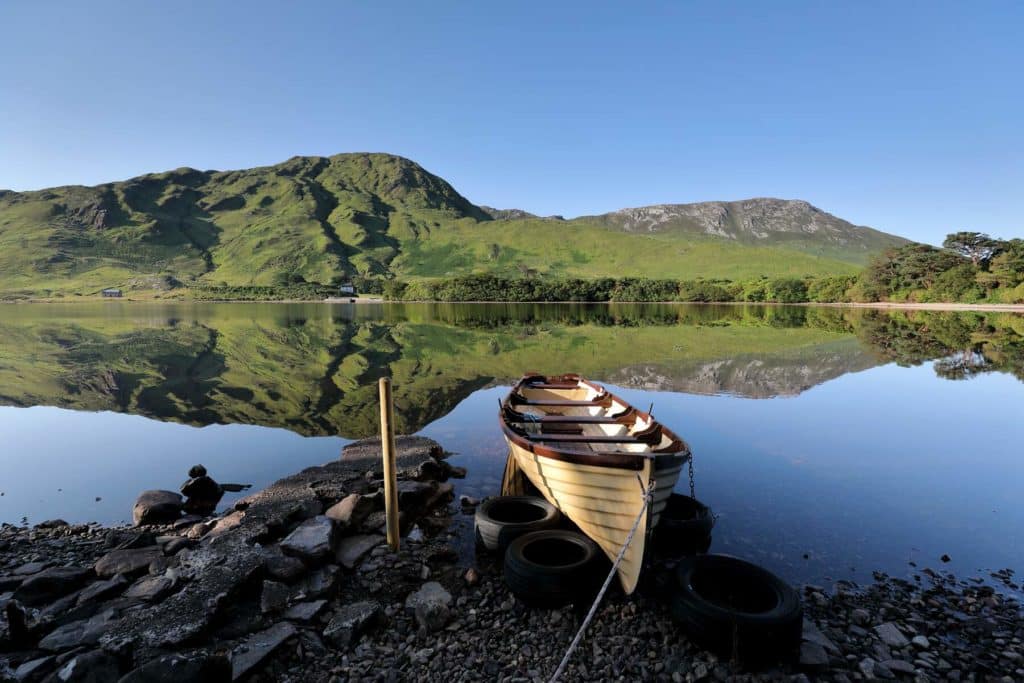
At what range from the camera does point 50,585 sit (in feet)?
29.6

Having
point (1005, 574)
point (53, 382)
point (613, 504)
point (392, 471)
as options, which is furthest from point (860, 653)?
point (53, 382)

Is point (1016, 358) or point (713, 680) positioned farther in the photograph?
point (1016, 358)

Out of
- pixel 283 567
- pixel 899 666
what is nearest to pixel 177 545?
pixel 283 567

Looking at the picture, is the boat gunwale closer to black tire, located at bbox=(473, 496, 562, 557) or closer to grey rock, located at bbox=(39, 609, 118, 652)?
black tire, located at bbox=(473, 496, 562, 557)

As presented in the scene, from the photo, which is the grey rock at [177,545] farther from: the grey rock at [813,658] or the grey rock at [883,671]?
the grey rock at [883,671]

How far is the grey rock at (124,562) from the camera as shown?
9484mm

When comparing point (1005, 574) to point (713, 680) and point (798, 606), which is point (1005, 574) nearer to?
point (798, 606)

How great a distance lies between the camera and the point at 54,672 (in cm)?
650

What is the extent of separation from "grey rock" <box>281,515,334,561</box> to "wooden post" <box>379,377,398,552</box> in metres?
1.22

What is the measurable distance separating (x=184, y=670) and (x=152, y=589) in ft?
11.2

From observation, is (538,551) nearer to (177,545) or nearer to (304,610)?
(304,610)

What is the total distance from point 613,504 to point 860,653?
4273 millimetres

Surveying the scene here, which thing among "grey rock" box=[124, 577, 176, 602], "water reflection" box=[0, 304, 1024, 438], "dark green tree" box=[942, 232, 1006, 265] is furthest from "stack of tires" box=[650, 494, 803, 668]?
"dark green tree" box=[942, 232, 1006, 265]

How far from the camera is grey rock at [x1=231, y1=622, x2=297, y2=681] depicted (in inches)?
278
